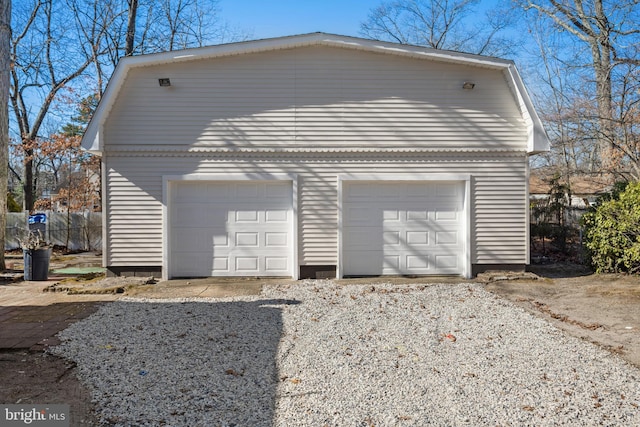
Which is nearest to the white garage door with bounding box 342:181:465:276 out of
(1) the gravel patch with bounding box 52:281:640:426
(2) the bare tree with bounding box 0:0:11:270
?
(1) the gravel patch with bounding box 52:281:640:426

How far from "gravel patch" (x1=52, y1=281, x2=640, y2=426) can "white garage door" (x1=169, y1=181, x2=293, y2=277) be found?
90.1 inches

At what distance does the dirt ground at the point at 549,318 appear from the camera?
138 inches

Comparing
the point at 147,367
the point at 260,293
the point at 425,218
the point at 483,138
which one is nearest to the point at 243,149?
the point at 260,293

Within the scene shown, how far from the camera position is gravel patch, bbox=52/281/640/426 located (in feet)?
10.6

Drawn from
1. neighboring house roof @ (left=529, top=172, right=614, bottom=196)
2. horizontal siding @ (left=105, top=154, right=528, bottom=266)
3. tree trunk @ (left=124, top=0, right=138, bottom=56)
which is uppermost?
tree trunk @ (left=124, top=0, right=138, bottom=56)

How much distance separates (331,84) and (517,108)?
11.8 ft

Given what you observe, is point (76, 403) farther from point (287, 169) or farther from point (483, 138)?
point (483, 138)

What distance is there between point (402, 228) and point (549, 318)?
11.2ft

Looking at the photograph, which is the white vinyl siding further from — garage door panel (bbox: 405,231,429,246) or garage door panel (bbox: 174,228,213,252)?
garage door panel (bbox: 405,231,429,246)

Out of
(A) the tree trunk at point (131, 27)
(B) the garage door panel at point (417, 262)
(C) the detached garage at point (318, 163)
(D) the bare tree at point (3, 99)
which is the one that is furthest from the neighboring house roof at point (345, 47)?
(A) the tree trunk at point (131, 27)

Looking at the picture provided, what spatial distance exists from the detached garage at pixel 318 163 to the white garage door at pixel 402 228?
0.02 m

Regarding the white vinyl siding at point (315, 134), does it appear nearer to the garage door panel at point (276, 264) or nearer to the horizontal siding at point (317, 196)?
the horizontal siding at point (317, 196)

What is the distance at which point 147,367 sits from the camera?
4078 mm

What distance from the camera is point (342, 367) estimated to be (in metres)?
4.11
